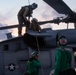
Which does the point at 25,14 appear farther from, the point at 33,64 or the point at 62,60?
the point at 62,60

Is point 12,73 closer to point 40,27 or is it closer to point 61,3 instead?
point 40,27

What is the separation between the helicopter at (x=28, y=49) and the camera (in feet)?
36.3

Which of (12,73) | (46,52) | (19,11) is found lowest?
(12,73)

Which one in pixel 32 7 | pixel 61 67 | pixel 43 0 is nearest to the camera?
pixel 61 67

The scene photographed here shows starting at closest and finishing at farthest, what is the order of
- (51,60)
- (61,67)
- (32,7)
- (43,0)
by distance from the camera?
(61,67) → (43,0) → (51,60) → (32,7)

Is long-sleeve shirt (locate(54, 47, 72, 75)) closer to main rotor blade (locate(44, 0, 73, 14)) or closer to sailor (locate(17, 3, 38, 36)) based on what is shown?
main rotor blade (locate(44, 0, 73, 14))

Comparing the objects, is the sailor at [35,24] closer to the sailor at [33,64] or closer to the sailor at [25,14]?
the sailor at [25,14]

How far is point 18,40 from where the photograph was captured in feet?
37.5

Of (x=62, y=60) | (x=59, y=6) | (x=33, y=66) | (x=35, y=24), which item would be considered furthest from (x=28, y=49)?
(x=62, y=60)

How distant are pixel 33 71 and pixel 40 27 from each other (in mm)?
3135

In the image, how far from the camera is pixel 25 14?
11.9 m

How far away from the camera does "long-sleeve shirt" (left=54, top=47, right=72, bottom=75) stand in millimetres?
5992

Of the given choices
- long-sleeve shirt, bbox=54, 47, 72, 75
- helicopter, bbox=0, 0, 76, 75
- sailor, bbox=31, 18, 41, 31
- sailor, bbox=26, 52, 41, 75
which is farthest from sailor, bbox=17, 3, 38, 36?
long-sleeve shirt, bbox=54, 47, 72, 75

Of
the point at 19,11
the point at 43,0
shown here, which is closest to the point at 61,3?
the point at 43,0
